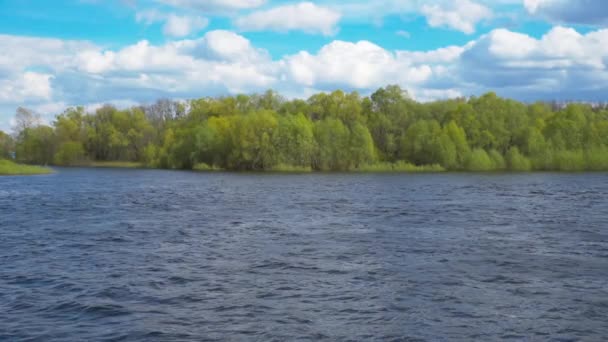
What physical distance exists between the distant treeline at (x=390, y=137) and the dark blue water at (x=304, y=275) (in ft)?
251

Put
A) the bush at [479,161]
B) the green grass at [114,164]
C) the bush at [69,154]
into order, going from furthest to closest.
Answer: the bush at [69,154] < the green grass at [114,164] < the bush at [479,161]

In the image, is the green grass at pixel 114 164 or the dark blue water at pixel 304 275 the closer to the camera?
the dark blue water at pixel 304 275

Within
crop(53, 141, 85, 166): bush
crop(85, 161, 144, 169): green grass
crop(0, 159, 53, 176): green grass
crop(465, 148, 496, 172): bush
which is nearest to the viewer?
crop(0, 159, 53, 176): green grass

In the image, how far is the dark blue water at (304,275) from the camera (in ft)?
53.1

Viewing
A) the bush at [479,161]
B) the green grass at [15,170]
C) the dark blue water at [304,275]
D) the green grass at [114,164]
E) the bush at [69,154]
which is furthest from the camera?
the bush at [69,154]

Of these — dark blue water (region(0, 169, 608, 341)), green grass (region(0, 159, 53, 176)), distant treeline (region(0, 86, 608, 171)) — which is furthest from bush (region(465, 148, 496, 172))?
green grass (region(0, 159, 53, 176))

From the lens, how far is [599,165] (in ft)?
374

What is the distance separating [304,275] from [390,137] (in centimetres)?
10811

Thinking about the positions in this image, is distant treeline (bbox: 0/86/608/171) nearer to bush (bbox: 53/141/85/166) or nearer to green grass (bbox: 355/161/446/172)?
green grass (bbox: 355/161/446/172)

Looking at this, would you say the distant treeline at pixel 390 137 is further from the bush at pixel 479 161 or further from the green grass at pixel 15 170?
the green grass at pixel 15 170

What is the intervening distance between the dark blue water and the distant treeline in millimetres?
76355

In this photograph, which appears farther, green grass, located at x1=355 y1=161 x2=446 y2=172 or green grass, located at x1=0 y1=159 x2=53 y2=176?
green grass, located at x1=355 y1=161 x2=446 y2=172

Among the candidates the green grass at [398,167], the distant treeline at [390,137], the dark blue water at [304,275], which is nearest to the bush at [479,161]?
the distant treeline at [390,137]

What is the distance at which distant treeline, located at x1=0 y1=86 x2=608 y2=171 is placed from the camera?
11675cm
